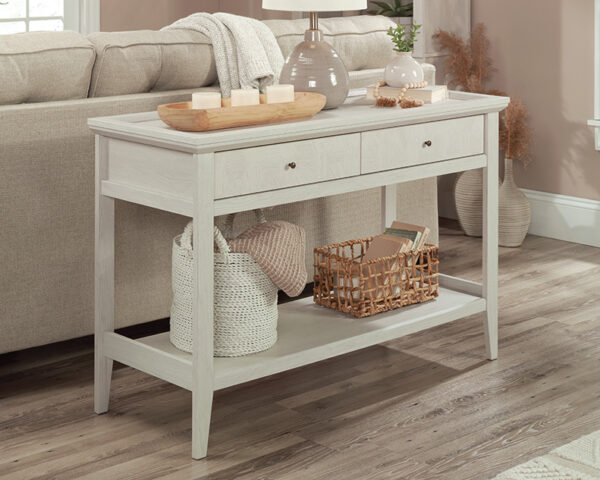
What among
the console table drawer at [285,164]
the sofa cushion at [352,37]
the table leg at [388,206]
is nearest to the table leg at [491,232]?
the table leg at [388,206]

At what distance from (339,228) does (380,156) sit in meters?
0.77

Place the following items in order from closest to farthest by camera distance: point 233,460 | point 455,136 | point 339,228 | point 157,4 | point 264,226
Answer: point 233,460, point 264,226, point 455,136, point 339,228, point 157,4

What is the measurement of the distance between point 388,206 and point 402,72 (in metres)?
0.57

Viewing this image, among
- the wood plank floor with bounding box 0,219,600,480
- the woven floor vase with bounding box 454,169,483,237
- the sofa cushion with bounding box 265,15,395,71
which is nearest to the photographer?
the wood plank floor with bounding box 0,219,600,480

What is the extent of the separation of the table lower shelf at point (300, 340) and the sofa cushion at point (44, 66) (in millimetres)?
665

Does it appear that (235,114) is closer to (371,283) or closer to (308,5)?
(308,5)

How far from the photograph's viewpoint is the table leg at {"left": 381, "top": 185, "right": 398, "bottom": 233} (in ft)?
10.7

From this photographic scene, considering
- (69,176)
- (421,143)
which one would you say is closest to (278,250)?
(421,143)

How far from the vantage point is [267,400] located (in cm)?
268

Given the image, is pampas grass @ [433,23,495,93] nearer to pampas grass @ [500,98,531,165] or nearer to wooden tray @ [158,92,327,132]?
pampas grass @ [500,98,531,165]

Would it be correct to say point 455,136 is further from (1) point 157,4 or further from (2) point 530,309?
(1) point 157,4

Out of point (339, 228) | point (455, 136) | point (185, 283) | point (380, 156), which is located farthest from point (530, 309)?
point (185, 283)

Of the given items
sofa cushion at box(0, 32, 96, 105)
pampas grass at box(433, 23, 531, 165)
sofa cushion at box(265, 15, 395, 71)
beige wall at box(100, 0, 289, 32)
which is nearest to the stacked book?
sofa cushion at box(265, 15, 395, 71)

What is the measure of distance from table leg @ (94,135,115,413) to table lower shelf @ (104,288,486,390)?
0.03 metres
